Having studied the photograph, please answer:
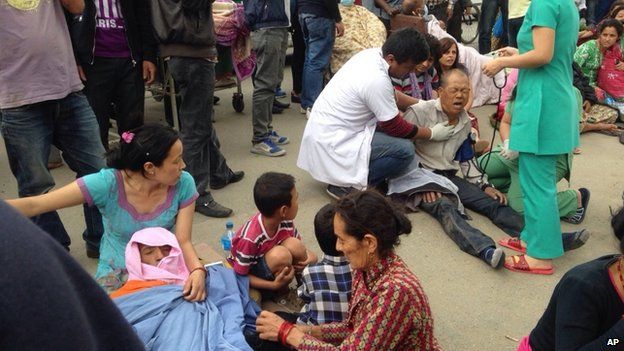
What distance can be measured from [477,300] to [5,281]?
2.66 metres

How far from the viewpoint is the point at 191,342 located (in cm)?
213

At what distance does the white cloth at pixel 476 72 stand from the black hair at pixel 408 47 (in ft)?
6.92

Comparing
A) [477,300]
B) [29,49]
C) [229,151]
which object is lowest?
[229,151]

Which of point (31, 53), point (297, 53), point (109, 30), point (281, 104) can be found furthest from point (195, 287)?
point (297, 53)

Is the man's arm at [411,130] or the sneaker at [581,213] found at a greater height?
the man's arm at [411,130]

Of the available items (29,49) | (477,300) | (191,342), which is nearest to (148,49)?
(29,49)

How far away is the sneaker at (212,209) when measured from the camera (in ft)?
12.3

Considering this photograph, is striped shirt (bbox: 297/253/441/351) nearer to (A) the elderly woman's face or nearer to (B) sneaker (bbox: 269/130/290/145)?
(A) the elderly woman's face

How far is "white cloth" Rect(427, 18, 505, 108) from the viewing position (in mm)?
5723

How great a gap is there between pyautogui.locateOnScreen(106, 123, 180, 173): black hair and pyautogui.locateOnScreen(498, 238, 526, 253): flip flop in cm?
206

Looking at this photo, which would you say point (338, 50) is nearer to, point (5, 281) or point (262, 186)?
point (262, 186)

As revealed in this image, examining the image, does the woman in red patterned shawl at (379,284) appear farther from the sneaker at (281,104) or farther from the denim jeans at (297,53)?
the denim jeans at (297,53)

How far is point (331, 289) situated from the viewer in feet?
7.86

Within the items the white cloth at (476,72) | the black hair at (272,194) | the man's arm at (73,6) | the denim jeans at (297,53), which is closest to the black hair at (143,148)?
the black hair at (272,194)
